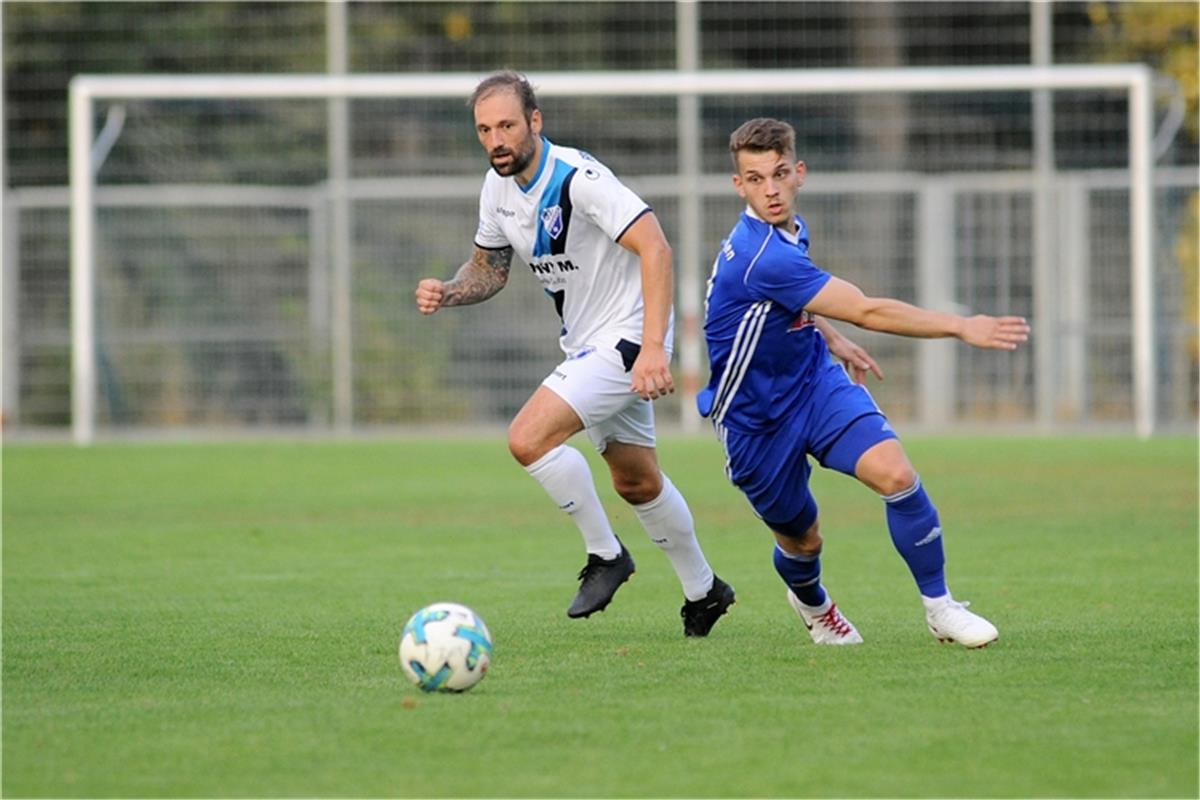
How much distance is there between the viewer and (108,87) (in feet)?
73.7

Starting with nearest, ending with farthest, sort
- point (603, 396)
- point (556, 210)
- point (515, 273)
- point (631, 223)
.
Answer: point (631, 223) < point (603, 396) < point (556, 210) < point (515, 273)

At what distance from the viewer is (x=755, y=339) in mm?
7562

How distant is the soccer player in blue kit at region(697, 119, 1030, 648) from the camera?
737cm

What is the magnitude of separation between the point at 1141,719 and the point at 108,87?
18.4 m

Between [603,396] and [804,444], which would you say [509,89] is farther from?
[804,444]

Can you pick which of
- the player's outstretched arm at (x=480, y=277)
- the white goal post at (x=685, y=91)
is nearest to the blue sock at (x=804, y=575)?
the player's outstretched arm at (x=480, y=277)

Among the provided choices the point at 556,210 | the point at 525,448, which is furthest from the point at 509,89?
the point at 525,448

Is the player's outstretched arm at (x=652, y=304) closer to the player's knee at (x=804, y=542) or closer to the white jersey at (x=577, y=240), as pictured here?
the white jersey at (x=577, y=240)

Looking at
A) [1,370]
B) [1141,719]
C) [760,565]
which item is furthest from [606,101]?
[1141,719]

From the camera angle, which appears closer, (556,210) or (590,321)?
(556,210)

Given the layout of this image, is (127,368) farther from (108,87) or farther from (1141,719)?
(1141,719)

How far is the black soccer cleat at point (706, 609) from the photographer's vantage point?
817 cm

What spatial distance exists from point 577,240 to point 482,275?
2.06 feet

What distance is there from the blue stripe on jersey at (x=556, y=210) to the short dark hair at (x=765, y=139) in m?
0.84
